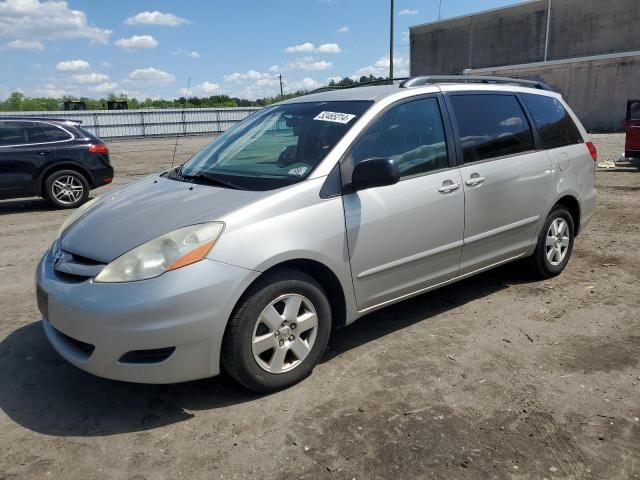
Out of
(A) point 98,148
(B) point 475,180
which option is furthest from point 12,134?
(B) point 475,180

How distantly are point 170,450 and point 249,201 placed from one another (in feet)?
4.52

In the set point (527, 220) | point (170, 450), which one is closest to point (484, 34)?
point (527, 220)

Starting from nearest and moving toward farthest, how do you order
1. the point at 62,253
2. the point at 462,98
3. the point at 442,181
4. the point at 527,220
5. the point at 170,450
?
1. the point at 170,450
2. the point at 62,253
3. the point at 442,181
4. the point at 462,98
5. the point at 527,220

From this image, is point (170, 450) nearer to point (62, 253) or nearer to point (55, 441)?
point (55, 441)

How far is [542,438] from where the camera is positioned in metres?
2.67

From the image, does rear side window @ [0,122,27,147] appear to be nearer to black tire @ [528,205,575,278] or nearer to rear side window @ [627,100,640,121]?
black tire @ [528,205,575,278]

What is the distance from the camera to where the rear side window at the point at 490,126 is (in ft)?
13.3

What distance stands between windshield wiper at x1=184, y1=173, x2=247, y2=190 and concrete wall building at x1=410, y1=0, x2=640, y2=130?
30.5m

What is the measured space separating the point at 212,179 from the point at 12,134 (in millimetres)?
7073

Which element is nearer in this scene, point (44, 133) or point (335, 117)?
point (335, 117)

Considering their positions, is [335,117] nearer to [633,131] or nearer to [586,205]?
[586,205]

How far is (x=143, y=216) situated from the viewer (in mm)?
3145

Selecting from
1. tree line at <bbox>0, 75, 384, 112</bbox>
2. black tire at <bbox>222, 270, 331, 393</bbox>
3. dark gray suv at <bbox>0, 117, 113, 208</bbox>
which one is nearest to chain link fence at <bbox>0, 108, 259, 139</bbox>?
tree line at <bbox>0, 75, 384, 112</bbox>

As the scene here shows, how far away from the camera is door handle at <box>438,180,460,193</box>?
3773 millimetres
